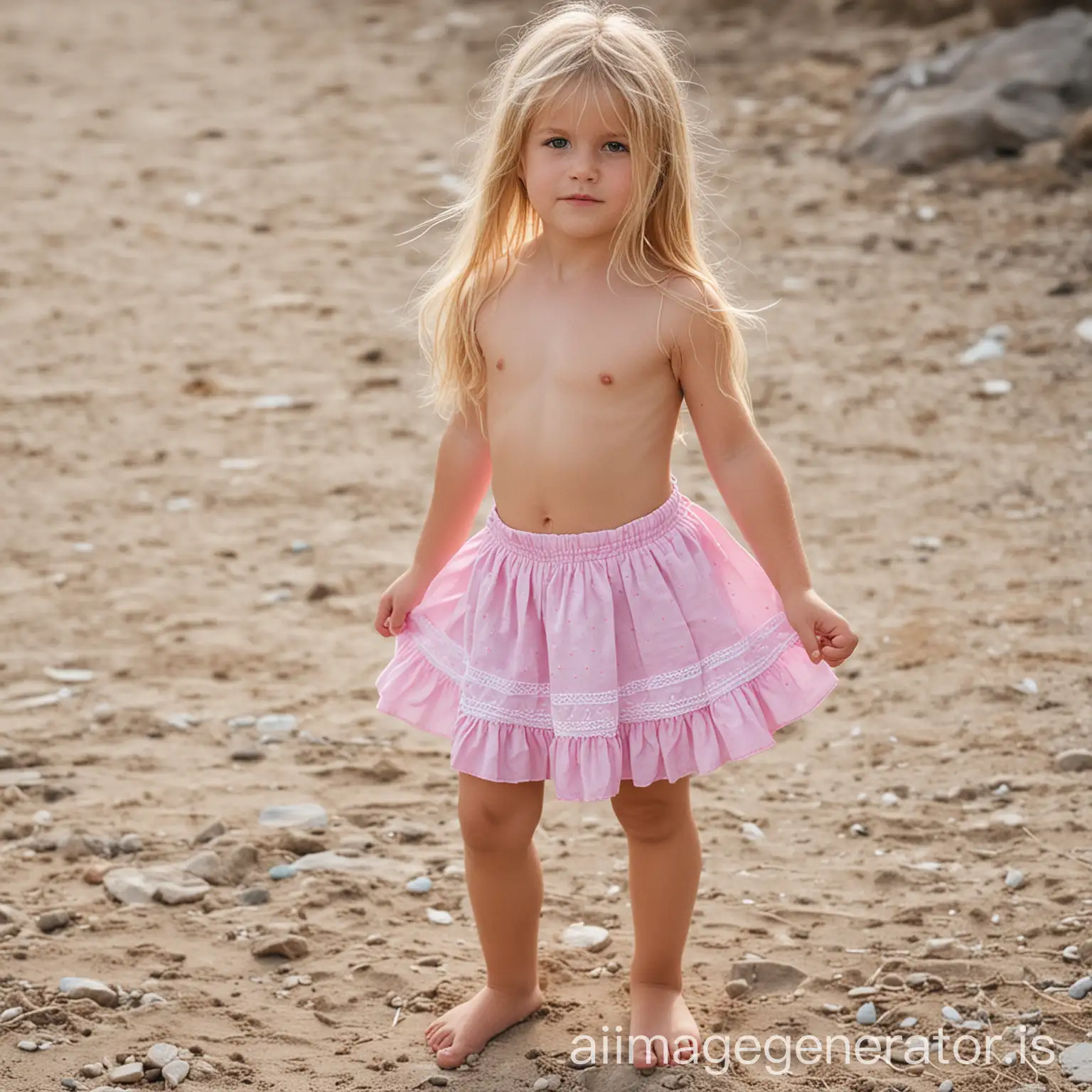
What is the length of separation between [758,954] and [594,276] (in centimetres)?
139

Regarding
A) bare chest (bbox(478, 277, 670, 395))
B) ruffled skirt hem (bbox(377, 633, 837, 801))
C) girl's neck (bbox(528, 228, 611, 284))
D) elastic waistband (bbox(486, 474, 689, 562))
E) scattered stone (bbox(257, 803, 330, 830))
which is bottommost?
scattered stone (bbox(257, 803, 330, 830))

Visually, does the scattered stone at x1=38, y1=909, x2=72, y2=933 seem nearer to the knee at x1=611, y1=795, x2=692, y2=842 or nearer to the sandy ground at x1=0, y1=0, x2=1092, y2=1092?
the sandy ground at x1=0, y1=0, x2=1092, y2=1092

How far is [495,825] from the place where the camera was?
2859 millimetres

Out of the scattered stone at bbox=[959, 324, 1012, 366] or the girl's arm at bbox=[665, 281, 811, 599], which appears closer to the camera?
the girl's arm at bbox=[665, 281, 811, 599]

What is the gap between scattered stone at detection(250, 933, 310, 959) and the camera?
3.26 meters

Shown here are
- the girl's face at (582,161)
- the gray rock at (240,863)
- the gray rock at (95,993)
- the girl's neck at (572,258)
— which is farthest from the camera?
the gray rock at (240,863)

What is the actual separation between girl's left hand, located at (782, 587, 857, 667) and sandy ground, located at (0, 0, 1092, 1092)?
29.9 inches

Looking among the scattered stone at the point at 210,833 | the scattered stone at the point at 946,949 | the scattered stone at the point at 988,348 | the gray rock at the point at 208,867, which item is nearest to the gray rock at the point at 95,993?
the gray rock at the point at 208,867

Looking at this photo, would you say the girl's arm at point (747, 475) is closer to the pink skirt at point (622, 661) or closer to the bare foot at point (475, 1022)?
the pink skirt at point (622, 661)

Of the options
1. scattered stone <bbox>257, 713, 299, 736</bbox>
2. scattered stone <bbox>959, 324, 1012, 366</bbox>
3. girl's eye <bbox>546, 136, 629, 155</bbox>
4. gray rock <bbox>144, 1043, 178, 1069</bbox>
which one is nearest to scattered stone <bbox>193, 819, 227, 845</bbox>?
scattered stone <bbox>257, 713, 299, 736</bbox>

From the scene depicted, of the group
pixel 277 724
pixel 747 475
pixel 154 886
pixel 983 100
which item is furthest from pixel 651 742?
pixel 983 100

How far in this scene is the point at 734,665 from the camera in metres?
2.74

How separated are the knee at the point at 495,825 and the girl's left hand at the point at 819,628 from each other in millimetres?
549

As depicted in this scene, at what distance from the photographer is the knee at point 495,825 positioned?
2.84 m
